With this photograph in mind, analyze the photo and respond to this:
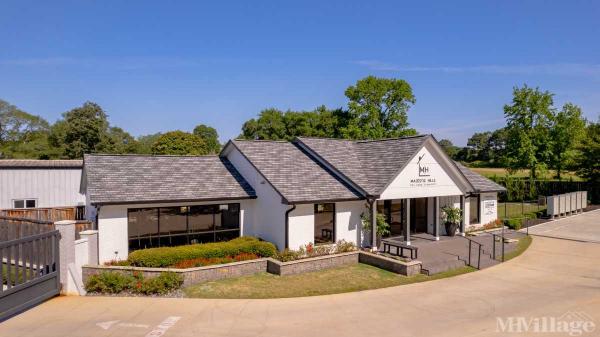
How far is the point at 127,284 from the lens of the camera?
14016mm

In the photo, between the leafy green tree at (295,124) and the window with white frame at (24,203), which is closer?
the window with white frame at (24,203)

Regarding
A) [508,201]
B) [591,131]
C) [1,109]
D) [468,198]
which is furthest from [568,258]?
[1,109]

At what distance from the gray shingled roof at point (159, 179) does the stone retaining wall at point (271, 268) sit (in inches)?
140

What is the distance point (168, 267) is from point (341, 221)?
8172mm

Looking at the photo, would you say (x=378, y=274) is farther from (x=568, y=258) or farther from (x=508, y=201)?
(x=508, y=201)

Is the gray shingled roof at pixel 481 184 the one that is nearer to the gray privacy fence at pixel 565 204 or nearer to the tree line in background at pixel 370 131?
the gray privacy fence at pixel 565 204

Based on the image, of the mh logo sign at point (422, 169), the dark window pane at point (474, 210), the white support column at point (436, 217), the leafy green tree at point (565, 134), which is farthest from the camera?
the leafy green tree at point (565, 134)

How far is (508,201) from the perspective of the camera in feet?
→ 143

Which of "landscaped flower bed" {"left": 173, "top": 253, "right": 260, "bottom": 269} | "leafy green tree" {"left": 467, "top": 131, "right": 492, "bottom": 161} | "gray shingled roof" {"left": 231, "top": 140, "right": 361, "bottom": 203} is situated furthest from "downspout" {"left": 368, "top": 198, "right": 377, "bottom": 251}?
"leafy green tree" {"left": 467, "top": 131, "right": 492, "bottom": 161}

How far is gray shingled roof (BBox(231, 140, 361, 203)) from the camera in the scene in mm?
18391

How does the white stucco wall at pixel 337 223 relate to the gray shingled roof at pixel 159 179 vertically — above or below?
below

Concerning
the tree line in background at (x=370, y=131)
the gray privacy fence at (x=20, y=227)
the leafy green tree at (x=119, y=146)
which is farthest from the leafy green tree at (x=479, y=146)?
the gray privacy fence at (x=20, y=227)

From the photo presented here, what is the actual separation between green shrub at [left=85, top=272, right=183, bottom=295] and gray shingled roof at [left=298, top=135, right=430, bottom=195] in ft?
33.2

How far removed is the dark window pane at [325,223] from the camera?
62.2ft
